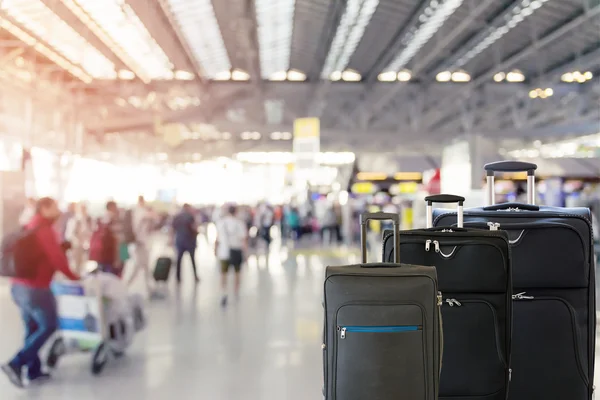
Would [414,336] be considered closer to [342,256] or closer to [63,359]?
[63,359]

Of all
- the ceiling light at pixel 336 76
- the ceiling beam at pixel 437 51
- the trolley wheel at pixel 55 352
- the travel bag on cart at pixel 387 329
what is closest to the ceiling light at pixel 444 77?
the ceiling beam at pixel 437 51

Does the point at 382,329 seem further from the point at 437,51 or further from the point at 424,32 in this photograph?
the point at 424,32

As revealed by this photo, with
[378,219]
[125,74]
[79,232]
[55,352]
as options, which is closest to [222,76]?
[125,74]

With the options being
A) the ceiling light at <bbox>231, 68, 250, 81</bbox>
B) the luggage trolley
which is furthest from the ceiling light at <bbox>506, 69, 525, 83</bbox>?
the luggage trolley

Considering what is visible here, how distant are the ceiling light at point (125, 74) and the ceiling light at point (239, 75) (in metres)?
3.54

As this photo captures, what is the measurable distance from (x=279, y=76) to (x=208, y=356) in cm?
1533

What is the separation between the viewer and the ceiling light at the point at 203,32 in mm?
12570

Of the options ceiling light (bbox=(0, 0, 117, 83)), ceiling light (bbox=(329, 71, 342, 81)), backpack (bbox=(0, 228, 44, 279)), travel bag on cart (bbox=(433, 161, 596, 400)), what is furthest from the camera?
ceiling light (bbox=(329, 71, 342, 81))

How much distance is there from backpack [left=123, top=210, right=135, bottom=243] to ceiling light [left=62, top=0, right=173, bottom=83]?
9.14 ft

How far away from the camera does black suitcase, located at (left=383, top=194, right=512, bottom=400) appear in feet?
8.97

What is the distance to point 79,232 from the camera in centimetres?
852

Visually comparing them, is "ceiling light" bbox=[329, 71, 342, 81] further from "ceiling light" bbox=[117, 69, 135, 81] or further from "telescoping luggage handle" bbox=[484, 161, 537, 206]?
"telescoping luggage handle" bbox=[484, 161, 537, 206]

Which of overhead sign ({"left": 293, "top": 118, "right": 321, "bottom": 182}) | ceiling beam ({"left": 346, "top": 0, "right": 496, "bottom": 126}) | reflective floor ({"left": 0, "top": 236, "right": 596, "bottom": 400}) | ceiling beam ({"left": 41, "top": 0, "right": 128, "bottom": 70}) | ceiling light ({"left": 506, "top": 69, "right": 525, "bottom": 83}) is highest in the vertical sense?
ceiling light ({"left": 506, "top": 69, "right": 525, "bottom": 83})

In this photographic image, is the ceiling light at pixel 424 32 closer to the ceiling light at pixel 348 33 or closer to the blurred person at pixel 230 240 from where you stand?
the ceiling light at pixel 348 33
